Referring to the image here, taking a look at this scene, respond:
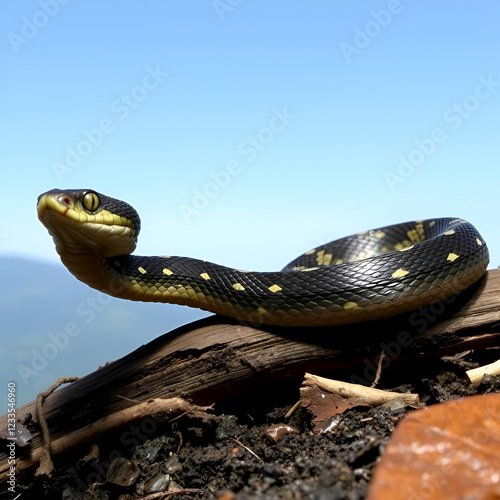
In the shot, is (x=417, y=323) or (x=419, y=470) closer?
(x=419, y=470)

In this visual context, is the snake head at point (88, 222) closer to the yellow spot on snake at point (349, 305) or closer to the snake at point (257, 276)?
A: the snake at point (257, 276)

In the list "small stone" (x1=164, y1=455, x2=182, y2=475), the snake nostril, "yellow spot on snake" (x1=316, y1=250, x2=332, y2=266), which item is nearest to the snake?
the snake nostril

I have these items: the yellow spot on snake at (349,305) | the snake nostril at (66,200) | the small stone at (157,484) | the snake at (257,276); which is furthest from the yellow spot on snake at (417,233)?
the snake nostril at (66,200)

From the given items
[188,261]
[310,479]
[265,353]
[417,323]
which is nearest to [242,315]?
[265,353]

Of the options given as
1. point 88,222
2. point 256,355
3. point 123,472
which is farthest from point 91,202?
point 123,472

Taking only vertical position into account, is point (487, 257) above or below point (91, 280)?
below

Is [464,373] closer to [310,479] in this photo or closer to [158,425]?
[310,479]

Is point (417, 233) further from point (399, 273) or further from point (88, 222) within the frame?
point (88, 222)
